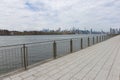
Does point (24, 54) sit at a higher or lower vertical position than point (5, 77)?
higher

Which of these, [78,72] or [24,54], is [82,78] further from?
[24,54]

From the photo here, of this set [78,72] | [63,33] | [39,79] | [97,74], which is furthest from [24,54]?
[63,33]

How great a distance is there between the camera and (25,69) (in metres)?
5.18

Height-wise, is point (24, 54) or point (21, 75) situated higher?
point (24, 54)

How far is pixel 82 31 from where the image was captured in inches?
3243

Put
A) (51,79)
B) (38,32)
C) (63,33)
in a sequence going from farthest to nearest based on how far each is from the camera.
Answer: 1. (63,33)
2. (38,32)
3. (51,79)

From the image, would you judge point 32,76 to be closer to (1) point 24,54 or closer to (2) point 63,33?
(1) point 24,54

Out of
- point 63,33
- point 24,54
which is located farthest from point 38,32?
point 24,54

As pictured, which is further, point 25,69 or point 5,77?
point 25,69

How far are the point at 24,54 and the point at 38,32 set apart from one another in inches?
2890

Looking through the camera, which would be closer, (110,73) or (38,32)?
(110,73)

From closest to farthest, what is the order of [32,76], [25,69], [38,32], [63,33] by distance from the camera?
1. [32,76]
2. [25,69]
3. [38,32]
4. [63,33]

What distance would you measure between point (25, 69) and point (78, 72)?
6.11 ft

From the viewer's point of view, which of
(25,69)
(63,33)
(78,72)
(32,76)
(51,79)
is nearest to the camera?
(51,79)
